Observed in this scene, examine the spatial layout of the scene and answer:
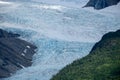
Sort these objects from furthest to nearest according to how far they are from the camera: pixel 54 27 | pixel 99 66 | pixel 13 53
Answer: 1. pixel 54 27
2. pixel 13 53
3. pixel 99 66

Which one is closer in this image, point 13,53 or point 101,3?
point 13,53

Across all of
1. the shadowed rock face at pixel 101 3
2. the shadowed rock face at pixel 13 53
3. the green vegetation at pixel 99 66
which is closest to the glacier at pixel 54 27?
the shadowed rock face at pixel 13 53

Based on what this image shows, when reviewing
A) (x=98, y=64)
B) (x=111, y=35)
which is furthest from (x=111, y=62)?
(x=111, y=35)

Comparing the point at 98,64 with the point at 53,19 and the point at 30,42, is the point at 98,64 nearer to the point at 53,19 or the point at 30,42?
the point at 30,42

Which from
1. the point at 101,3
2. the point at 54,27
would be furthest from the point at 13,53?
the point at 101,3

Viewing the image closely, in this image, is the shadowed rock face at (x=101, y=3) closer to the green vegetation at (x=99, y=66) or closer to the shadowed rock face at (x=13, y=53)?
the shadowed rock face at (x=13, y=53)

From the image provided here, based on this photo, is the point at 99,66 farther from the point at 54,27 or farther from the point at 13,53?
the point at 54,27

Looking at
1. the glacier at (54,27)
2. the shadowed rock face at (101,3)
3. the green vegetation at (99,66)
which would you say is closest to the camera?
the green vegetation at (99,66)
